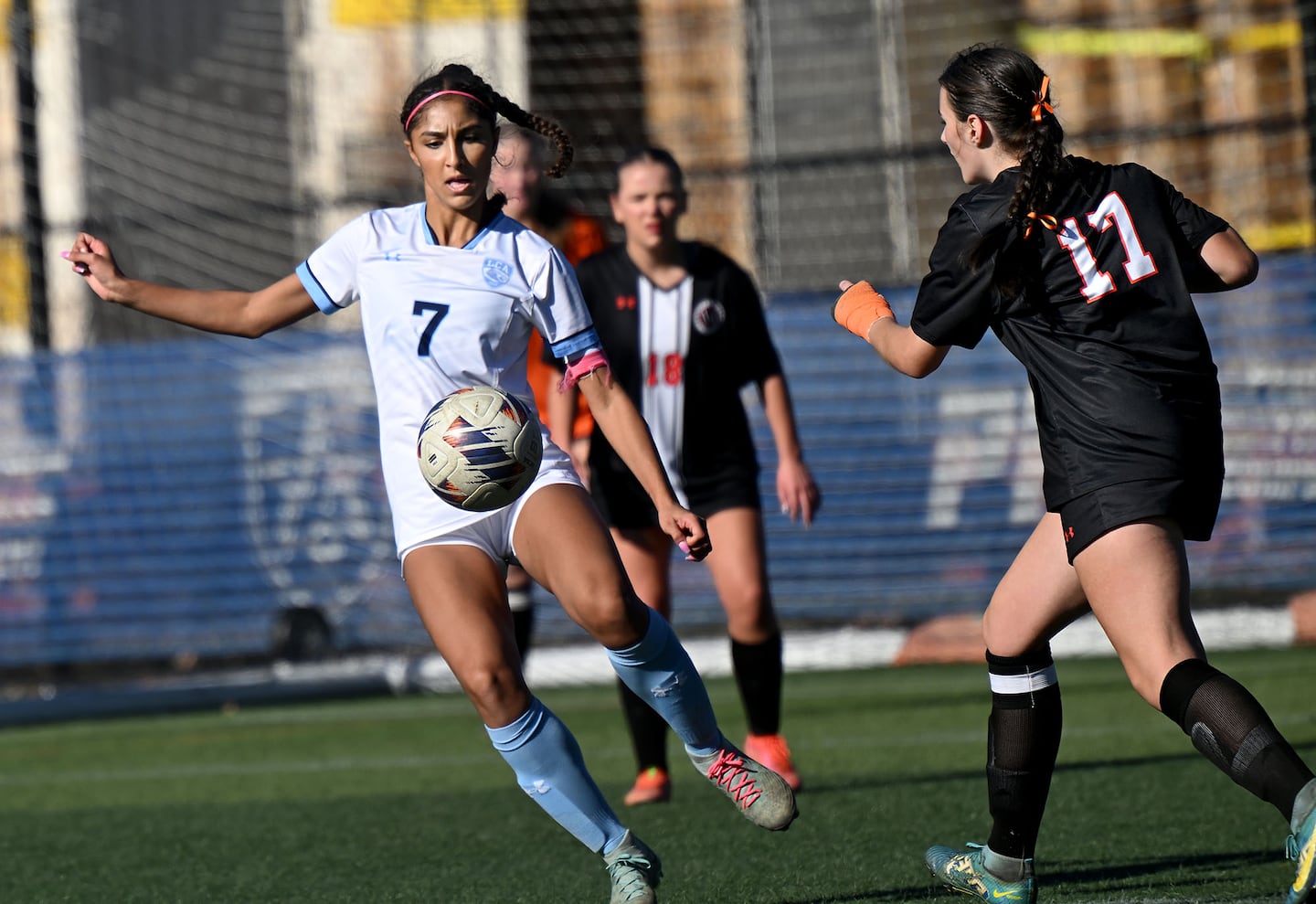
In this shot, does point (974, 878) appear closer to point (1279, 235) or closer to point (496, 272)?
point (496, 272)

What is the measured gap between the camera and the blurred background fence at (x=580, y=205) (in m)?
10.4

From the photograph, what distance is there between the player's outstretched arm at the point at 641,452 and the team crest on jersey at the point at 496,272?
0.99 feet

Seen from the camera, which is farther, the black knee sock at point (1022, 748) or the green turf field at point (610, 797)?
the green turf field at point (610, 797)

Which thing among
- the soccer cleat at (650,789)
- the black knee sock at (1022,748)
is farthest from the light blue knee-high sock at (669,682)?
the soccer cleat at (650,789)

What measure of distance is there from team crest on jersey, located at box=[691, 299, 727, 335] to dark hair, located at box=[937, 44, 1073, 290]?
2382 millimetres

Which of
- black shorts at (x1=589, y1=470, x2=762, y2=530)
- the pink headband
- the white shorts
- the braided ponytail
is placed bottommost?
black shorts at (x1=589, y1=470, x2=762, y2=530)

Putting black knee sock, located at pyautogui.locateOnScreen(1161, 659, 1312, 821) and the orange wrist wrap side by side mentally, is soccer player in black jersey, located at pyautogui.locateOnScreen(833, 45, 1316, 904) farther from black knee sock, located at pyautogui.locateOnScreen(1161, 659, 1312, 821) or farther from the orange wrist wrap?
the orange wrist wrap

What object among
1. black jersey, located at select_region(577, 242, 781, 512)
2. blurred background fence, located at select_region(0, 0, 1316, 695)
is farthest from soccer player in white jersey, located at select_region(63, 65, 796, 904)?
blurred background fence, located at select_region(0, 0, 1316, 695)

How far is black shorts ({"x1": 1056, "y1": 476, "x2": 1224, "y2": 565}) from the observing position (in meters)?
3.35

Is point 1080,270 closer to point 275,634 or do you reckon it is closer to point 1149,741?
point 1149,741

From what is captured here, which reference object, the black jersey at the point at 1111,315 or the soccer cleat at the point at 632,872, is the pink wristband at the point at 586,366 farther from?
the soccer cleat at the point at 632,872

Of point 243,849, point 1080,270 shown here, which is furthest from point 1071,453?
point 243,849

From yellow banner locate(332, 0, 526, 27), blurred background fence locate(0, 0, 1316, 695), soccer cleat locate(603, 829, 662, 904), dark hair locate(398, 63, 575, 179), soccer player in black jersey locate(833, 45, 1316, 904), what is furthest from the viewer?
yellow banner locate(332, 0, 526, 27)

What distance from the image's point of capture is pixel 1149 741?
260 inches
